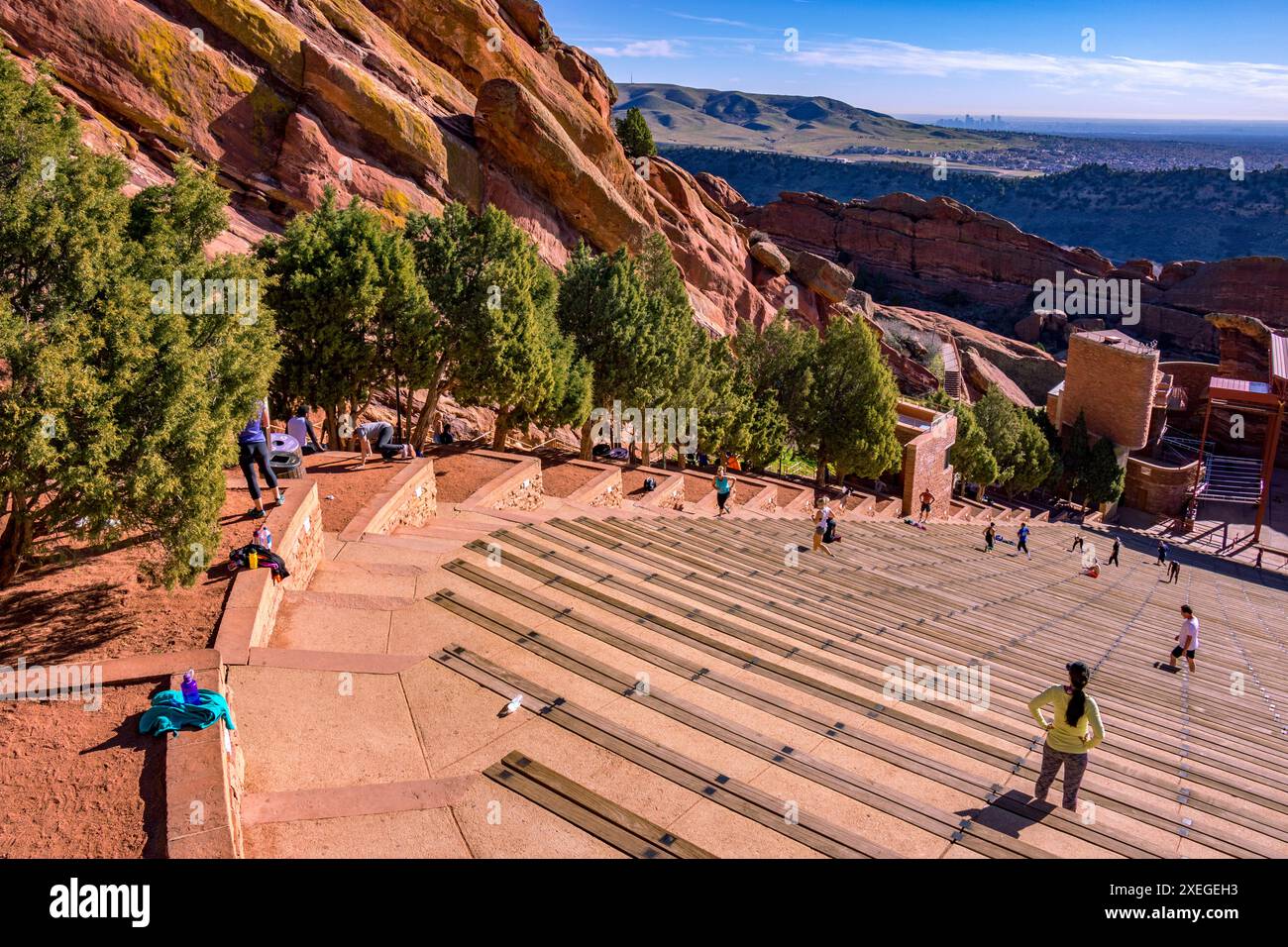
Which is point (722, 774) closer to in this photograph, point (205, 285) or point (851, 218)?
point (205, 285)

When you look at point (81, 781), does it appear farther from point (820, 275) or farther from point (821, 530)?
point (820, 275)

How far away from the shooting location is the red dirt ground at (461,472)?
2010 centimetres

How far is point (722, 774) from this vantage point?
862cm

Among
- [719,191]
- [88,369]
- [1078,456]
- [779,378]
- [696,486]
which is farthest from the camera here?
[719,191]

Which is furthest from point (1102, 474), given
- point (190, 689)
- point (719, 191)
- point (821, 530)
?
point (190, 689)

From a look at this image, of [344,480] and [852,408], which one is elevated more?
[344,480]

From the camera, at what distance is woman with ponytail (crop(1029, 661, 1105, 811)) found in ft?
27.2

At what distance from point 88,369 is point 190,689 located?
11.1 feet

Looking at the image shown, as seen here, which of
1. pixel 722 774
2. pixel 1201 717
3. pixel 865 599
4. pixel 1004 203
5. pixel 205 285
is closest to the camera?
pixel 722 774

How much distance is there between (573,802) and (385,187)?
102ft

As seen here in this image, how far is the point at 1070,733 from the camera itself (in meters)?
8.38

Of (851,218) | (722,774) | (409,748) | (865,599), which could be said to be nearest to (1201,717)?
(865,599)

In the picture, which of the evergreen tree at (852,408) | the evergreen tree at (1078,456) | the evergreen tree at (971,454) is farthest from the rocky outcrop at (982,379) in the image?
the evergreen tree at (852,408)
